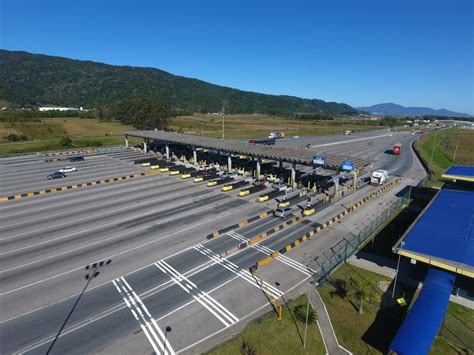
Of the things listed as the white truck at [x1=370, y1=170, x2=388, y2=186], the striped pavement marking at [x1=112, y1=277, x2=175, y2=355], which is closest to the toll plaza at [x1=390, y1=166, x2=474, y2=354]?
the striped pavement marking at [x1=112, y1=277, x2=175, y2=355]

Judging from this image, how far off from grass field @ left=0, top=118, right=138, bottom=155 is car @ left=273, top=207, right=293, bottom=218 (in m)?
99.1

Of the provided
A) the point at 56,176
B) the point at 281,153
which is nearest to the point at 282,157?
the point at 281,153

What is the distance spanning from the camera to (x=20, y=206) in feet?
166

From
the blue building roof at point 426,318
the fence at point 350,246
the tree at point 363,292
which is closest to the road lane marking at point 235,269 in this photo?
the fence at point 350,246

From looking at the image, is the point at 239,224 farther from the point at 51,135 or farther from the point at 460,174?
the point at 51,135

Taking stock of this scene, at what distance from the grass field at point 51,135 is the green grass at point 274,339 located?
114701 millimetres

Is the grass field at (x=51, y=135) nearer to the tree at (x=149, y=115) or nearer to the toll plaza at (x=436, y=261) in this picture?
the tree at (x=149, y=115)

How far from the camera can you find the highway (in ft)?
73.1

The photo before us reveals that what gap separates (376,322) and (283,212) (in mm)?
22711

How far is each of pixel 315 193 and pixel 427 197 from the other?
71.9 feet

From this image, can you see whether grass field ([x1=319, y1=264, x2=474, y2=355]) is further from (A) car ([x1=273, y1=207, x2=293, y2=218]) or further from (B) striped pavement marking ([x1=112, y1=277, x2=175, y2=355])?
(A) car ([x1=273, y1=207, x2=293, y2=218])

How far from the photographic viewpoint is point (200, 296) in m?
26.5

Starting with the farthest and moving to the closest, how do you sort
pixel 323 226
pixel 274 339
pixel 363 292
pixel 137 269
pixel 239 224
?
pixel 239 224
pixel 323 226
pixel 137 269
pixel 363 292
pixel 274 339

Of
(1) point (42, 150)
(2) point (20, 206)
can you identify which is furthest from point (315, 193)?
(1) point (42, 150)
